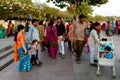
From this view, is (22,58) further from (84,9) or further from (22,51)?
(84,9)

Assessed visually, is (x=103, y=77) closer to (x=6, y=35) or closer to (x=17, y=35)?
(x=17, y=35)

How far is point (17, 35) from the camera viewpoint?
8828 millimetres

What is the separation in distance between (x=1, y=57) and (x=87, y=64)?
150 inches

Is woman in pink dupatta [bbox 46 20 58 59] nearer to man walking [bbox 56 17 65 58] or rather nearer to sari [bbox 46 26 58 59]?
sari [bbox 46 26 58 59]

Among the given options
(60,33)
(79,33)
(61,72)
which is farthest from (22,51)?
(60,33)

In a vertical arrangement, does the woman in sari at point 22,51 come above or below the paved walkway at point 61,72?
above

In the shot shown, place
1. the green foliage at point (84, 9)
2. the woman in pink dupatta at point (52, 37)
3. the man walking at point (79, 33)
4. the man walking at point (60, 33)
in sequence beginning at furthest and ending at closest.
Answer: the green foliage at point (84, 9) < the man walking at point (60, 33) < the woman in pink dupatta at point (52, 37) < the man walking at point (79, 33)

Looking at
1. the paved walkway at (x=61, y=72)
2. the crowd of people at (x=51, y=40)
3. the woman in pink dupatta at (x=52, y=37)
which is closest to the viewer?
the paved walkway at (x=61, y=72)

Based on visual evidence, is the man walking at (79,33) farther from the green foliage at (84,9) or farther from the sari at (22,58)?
the green foliage at (84,9)

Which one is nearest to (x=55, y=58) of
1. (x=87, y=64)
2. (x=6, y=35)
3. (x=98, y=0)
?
(x=87, y=64)

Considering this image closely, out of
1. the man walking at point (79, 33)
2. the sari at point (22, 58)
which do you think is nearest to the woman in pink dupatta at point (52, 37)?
the man walking at point (79, 33)

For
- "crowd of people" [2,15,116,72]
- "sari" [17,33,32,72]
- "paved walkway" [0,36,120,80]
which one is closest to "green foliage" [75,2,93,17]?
"crowd of people" [2,15,116,72]

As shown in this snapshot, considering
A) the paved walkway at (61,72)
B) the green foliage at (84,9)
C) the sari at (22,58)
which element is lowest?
the paved walkway at (61,72)

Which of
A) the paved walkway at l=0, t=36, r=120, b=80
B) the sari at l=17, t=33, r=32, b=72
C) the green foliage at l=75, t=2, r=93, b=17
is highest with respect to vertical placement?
the green foliage at l=75, t=2, r=93, b=17
